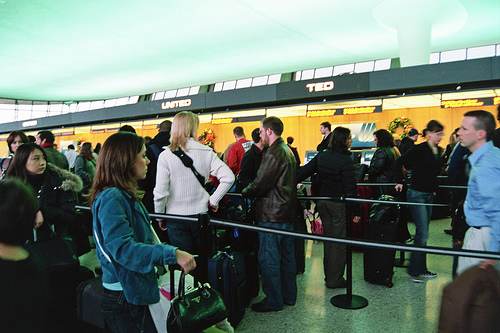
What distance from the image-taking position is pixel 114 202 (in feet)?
5.37

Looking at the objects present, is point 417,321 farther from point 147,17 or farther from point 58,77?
point 58,77

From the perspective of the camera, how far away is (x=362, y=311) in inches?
134

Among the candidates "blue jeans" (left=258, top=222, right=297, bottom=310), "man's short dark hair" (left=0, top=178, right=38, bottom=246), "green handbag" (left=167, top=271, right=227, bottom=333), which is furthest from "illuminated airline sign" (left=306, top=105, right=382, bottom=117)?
"man's short dark hair" (left=0, top=178, right=38, bottom=246)

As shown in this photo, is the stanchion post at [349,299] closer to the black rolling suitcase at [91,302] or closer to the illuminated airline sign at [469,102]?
the black rolling suitcase at [91,302]

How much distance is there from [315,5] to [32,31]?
36.0 ft

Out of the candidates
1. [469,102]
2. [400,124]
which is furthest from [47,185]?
[400,124]

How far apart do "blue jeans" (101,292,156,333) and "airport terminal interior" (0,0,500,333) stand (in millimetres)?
1333

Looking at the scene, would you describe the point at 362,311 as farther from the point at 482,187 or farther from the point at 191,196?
the point at 191,196

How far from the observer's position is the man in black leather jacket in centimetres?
346

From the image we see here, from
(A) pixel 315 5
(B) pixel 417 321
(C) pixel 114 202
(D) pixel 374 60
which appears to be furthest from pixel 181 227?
(D) pixel 374 60

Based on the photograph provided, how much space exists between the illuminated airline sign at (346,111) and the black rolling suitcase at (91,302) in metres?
11.1

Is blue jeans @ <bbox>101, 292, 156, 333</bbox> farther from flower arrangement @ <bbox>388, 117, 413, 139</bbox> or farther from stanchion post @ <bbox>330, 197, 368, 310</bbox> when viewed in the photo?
flower arrangement @ <bbox>388, 117, 413, 139</bbox>

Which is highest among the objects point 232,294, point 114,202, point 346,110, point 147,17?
point 147,17

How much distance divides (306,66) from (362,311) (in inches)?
737
